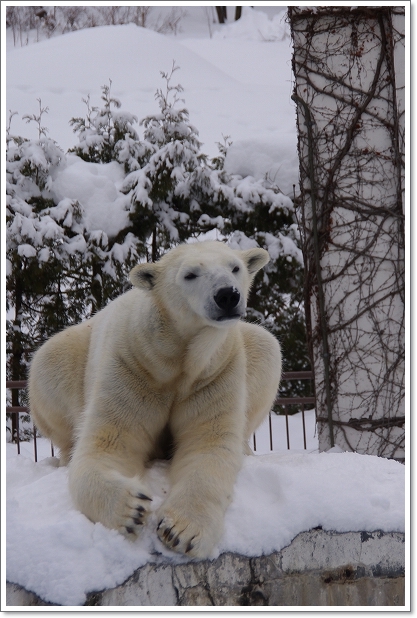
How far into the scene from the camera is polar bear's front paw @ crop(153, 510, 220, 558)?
5.68 ft

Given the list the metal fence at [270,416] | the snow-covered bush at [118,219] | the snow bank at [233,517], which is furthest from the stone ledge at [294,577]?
the snow-covered bush at [118,219]

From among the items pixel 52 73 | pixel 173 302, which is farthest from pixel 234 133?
pixel 173 302

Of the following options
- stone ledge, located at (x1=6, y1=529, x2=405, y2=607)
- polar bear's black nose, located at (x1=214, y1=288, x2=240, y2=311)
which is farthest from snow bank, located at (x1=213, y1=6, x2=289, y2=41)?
stone ledge, located at (x1=6, y1=529, x2=405, y2=607)

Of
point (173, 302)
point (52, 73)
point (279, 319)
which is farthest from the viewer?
point (52, 73)

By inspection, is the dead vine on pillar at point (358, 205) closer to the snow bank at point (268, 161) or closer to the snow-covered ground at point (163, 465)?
the snow-covered ground at point (163, 465)

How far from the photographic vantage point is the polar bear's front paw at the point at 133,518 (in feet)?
5.77

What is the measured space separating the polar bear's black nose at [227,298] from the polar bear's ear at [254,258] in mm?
562

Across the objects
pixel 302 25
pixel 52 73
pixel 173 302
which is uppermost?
pixel 52 73

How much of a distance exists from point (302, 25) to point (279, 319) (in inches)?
112

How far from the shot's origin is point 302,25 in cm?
420

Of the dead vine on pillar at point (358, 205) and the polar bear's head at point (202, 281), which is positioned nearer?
the polar bear's head at point (202, 281)

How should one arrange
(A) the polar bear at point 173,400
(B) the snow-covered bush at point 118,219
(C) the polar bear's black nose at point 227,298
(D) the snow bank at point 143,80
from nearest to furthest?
(A) the polar bear at point 173,400, (C) the polar bear's black nose at point 227,298, (B) the snow-covered bush at point 118,219, (D) the snow bank at point 143,80

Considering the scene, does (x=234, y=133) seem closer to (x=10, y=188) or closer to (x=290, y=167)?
(x=290, y=167)

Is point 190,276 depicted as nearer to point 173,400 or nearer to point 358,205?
point 173,400
